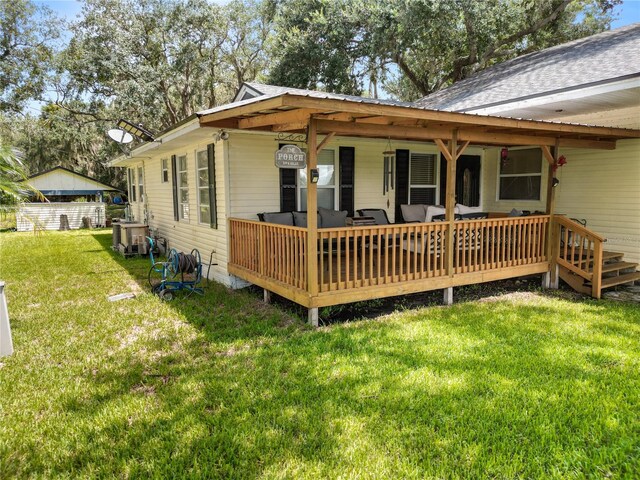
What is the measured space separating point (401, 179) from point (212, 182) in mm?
3975

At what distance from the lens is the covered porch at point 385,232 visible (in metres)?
5.00

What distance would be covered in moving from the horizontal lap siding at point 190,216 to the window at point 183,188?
0.16 meters

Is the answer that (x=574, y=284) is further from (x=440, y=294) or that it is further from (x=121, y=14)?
(x=121, y=14)

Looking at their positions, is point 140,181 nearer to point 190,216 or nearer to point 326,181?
point 190,216

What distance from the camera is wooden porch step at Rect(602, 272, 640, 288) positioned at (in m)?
6.79

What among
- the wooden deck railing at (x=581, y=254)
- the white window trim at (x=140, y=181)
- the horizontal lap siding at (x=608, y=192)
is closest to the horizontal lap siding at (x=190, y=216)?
the white window trim at (x=140, y=181)

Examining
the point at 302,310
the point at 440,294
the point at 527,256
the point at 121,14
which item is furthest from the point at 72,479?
the point at 121,14

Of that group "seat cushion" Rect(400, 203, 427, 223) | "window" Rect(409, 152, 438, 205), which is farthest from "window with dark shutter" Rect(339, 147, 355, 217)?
"window" Rect(409, 152, 438, 205)

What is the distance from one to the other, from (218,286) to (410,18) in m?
12.3

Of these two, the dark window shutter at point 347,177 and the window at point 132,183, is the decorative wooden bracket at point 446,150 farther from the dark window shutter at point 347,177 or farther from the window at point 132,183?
the window at point 132,183

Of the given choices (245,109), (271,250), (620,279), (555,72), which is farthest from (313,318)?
(555,72)

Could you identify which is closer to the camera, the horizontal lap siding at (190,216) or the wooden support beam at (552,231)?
the wooden support beam at (552,231)

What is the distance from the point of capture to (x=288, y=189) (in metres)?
7.80

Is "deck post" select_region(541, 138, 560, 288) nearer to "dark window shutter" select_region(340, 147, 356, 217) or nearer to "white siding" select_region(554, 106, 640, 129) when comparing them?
"white siding" select_region(554, 106, 640, 129)
